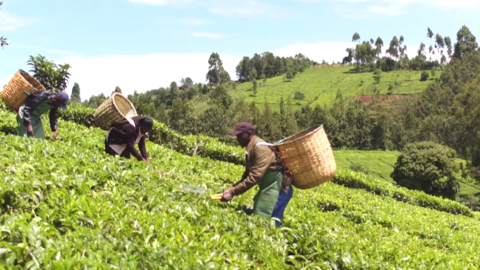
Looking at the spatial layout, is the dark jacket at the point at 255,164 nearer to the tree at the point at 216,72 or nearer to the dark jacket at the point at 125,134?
the dark jacket at the point at 125,134

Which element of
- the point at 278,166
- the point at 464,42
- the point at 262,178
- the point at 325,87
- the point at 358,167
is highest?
the point at 464,42

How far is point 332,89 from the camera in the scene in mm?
118938

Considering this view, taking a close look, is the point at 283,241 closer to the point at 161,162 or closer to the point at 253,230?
the point at 253,230

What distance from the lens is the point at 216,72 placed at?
12912 centimetres

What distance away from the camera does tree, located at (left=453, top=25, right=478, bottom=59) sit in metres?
129

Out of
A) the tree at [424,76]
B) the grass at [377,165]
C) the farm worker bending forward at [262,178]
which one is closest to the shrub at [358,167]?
the grass at [377,165]

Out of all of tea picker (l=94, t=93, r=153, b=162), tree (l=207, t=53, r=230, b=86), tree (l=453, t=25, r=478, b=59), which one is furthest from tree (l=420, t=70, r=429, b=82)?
tea picker (l=94, t=93, r=153, b=162)

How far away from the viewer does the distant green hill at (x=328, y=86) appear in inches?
4326

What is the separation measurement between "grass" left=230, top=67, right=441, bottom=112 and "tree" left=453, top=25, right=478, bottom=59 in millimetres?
20761

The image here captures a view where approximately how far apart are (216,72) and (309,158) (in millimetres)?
125116

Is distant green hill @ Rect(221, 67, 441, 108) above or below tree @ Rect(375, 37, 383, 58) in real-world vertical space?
below

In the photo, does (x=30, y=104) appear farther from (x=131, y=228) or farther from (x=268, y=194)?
(x=131, y=228)

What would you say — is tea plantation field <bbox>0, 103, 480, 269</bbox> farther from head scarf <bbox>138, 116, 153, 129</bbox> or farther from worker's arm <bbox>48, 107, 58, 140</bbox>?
worker's arm <bbox>48, 107, 58, 140</bbox>

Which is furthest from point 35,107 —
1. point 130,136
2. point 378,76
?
point 378,76
